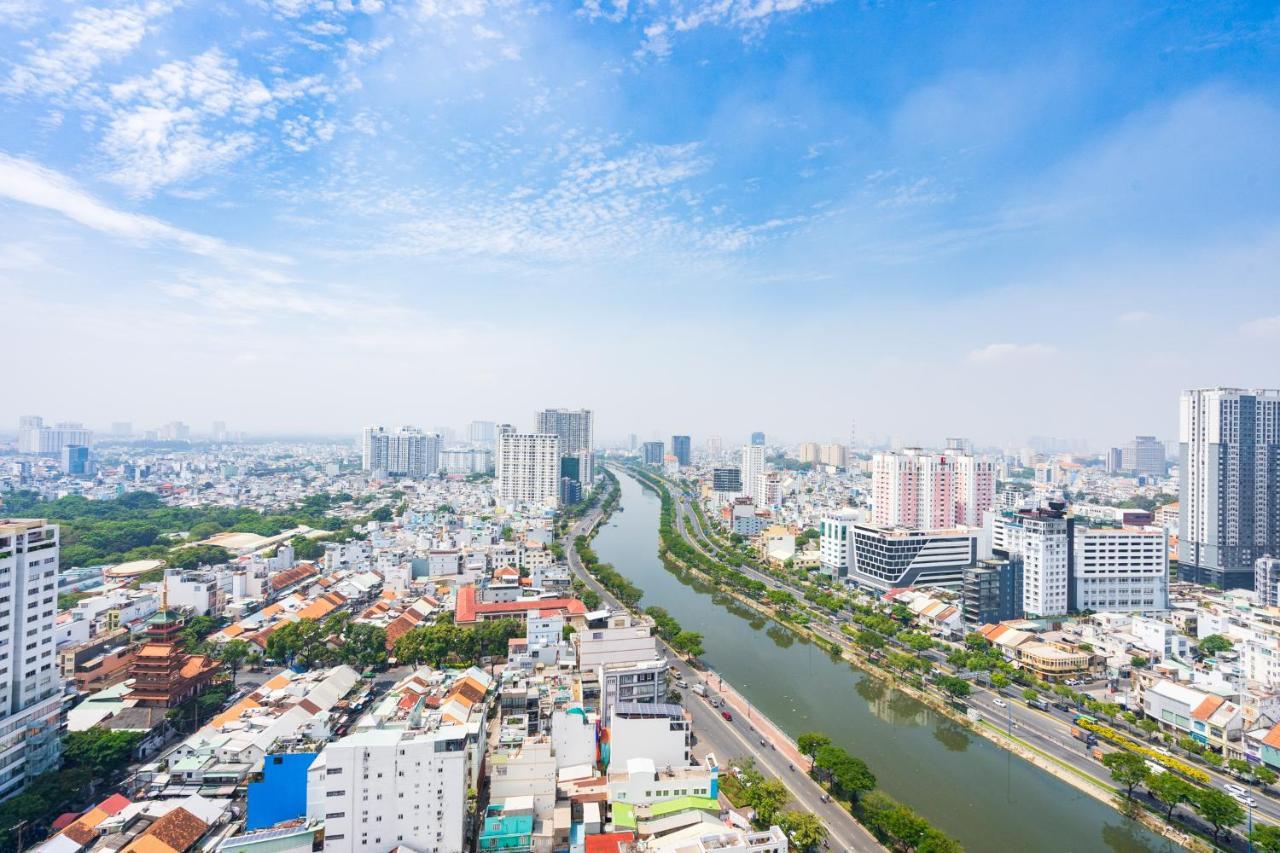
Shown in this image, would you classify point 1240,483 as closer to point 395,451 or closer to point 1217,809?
point 1217,809

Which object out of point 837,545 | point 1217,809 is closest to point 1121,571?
point 837,545

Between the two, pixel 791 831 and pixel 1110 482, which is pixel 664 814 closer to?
pixel 791 831

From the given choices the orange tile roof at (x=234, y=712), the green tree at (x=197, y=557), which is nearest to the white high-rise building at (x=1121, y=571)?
the orange tile roof at (x=234, y=712)

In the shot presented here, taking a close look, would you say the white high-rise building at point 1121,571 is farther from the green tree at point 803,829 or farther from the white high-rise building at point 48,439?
the white high-rise building at point 48,439

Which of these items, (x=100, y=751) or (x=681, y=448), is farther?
(x=681, y=448)

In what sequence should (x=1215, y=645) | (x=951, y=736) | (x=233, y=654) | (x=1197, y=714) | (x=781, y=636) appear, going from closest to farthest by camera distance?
(x=1197, y=714), (x=951, y=736), (x=233, y=654), (x=1215, y=645), (x=781, y=636)
